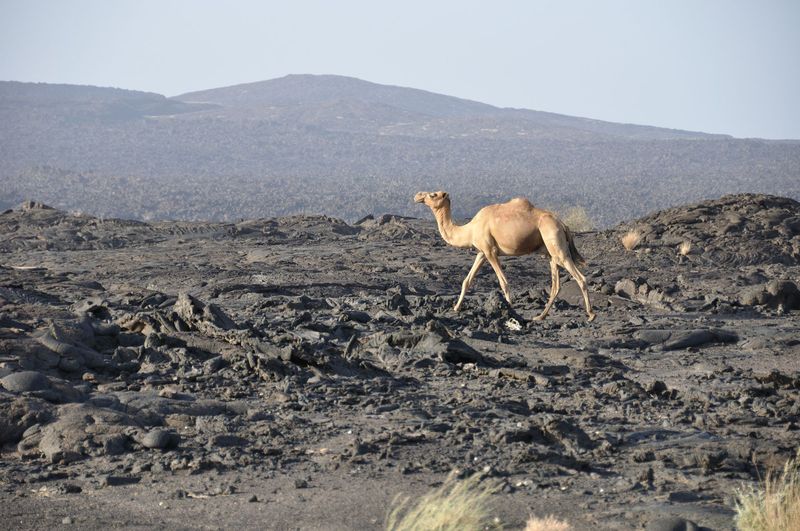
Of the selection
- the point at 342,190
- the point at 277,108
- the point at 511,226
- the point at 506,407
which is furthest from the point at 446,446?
the point at 277,108

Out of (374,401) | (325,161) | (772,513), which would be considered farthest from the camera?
(325,161)

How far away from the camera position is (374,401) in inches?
442

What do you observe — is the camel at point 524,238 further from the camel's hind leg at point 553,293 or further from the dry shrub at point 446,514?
the dry shrub at point 446,514

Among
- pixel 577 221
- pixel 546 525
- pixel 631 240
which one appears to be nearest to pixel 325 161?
pixel 577 221

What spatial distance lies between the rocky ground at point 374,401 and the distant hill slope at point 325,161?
5376 centimetres

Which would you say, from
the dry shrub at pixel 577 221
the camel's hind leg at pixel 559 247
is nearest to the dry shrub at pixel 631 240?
the dry shrub at pixel 577 221

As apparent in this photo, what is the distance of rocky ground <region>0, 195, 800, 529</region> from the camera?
8266 mm

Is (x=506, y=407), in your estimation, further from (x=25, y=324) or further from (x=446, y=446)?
(x=25, y=324)

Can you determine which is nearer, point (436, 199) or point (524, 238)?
point (524, 238)

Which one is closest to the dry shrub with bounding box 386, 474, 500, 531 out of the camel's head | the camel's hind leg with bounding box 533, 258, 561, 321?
the camel's hind leg with bounding box 533, 258, 561, 321

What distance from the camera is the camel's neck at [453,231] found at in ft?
59.5

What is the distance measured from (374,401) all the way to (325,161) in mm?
121675

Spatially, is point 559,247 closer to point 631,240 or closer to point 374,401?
point 374,401

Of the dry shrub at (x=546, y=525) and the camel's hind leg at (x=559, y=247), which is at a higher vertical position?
the camel's hind leg at (x=559, y=247)
